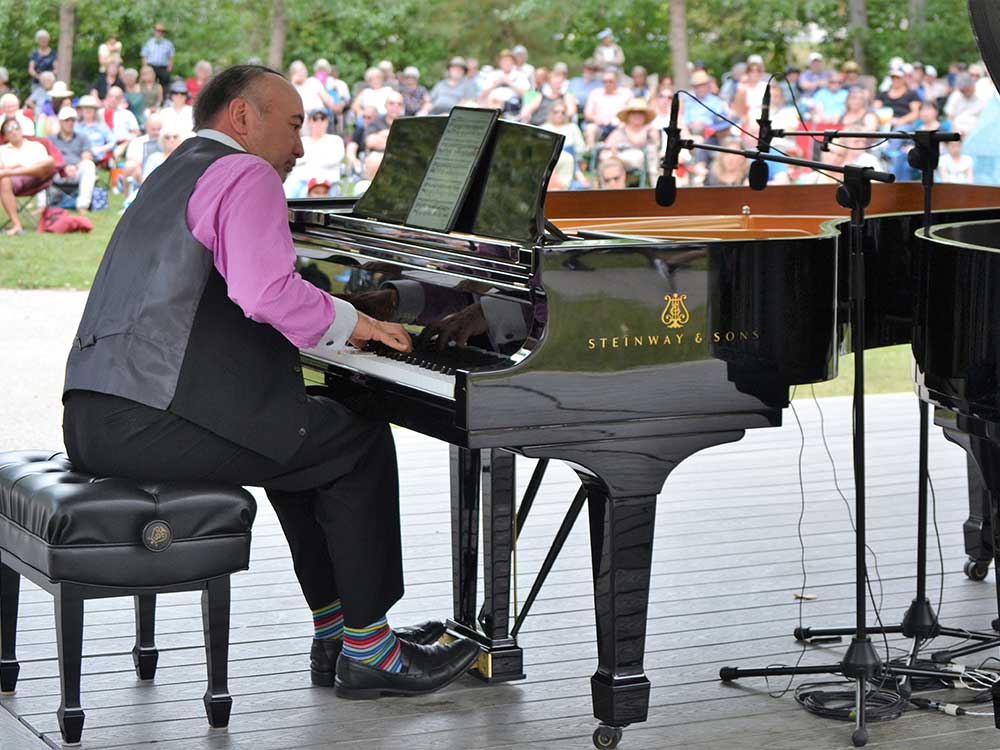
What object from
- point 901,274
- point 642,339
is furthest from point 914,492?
point 642,339

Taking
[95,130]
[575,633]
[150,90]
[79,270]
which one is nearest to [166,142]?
[79,270]

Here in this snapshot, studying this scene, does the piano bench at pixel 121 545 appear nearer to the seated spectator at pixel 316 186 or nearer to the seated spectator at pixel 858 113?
the seated spectator at pixel 316 186

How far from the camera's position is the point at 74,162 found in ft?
47.4

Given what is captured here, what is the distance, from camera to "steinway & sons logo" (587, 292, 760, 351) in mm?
3072

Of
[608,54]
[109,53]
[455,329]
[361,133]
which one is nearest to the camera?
[455,329]

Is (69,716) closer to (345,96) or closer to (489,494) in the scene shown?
(489,494)

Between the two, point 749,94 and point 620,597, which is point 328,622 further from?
point 749,94

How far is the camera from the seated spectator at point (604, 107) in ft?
50.4

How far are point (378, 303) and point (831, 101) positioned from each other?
13.2m

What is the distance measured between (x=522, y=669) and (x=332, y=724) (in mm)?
516

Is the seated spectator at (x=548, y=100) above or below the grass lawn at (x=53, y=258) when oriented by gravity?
above

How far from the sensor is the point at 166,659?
387cm

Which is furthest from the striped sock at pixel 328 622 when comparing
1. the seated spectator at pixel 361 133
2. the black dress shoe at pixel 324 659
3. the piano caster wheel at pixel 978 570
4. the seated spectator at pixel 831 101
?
the seated spectator at pixel 831 101

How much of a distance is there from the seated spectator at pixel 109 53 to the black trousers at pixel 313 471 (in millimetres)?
13736
